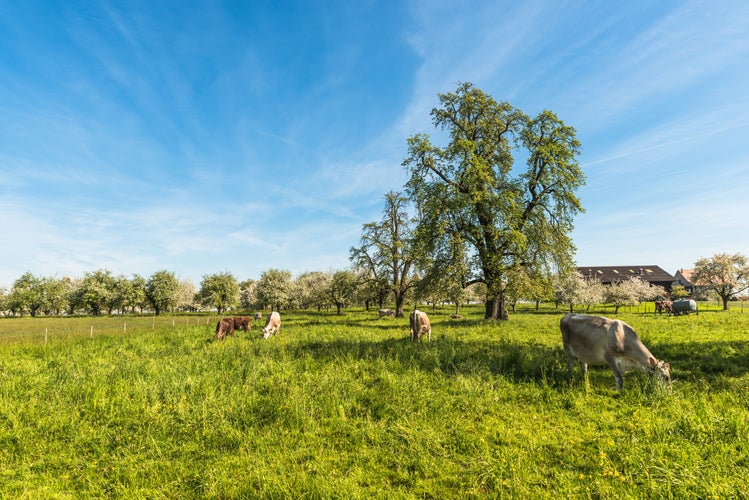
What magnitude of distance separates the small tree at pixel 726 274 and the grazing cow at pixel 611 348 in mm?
65230

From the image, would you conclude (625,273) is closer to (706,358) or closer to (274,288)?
(274,288)

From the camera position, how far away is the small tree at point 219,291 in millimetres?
76312

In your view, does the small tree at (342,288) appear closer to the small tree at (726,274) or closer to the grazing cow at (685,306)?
the grazing cow at (685,306)

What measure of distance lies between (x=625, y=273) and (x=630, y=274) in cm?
145

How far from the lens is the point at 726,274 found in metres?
52.8

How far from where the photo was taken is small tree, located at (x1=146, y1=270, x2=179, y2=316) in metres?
77.8

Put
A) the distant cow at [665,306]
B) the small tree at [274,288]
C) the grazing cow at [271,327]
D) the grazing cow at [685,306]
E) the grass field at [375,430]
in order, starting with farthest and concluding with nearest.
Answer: the small tree at [274,288] → the distant cow at [665,306] → the grazing cow at [685,306] → the grazing cow at [271,327] → the grass field at [375,430]

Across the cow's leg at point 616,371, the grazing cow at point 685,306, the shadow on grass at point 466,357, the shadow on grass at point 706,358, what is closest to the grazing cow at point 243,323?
the shadow on grass at point 466,357

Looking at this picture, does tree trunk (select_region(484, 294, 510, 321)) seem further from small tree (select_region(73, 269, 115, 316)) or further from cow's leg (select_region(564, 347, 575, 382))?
small tree (select_region(73, 269, 115, 316))

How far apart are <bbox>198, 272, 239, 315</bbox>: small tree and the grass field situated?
231 ft

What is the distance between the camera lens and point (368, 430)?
6.20 metres

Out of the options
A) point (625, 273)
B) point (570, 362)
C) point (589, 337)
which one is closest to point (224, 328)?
point (570, 362)

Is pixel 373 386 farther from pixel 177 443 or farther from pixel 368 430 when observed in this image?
pixel 177 443

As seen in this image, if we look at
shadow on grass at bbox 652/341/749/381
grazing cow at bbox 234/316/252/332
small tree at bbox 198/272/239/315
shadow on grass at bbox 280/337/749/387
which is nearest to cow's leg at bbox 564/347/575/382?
shadow on grass at bbox 280/337/749/387
